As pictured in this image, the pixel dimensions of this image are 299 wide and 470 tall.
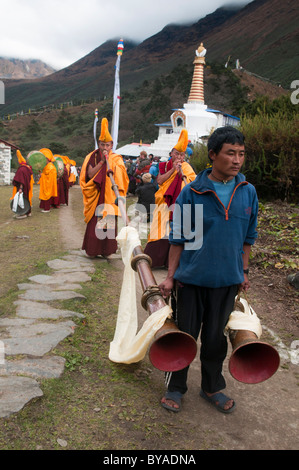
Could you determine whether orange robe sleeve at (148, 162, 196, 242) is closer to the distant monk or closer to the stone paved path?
the stone paved path

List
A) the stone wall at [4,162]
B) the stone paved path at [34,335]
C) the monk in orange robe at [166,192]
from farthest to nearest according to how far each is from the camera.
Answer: the stone wall at [4,162] → the monk in orange robe at [166,192] → the stone paved path at [34,335]

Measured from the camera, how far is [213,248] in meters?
2.53

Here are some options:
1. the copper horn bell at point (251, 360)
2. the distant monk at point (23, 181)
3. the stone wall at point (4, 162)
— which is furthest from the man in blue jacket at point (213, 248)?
the stone wall at point (4, 162)

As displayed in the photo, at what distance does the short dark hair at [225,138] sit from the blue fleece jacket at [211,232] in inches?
8.1

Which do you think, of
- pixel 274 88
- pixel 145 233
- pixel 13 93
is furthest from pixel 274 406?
pixel 13 93

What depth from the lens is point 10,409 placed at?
7.84ft

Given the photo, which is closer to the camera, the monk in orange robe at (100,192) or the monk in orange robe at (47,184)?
the monk in orange robe at (100,192)

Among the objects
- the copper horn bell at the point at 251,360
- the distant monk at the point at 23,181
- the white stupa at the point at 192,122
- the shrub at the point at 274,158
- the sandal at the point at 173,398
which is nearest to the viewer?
the copper horn bell at the point at 251,360

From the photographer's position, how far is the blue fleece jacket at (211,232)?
2.53m

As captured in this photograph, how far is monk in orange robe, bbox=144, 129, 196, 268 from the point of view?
5254 millimetres

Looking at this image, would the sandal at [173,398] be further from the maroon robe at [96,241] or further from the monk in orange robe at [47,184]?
the monk in orange robe at [47,184]

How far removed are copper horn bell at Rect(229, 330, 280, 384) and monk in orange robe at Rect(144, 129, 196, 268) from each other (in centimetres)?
294

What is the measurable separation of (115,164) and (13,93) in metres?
117

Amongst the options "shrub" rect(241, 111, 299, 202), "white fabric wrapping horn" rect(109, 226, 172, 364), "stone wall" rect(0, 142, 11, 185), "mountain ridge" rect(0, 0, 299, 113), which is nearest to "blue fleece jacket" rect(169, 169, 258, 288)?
"white fabric wrapping horn" rect(109, 226, 172, 364)
